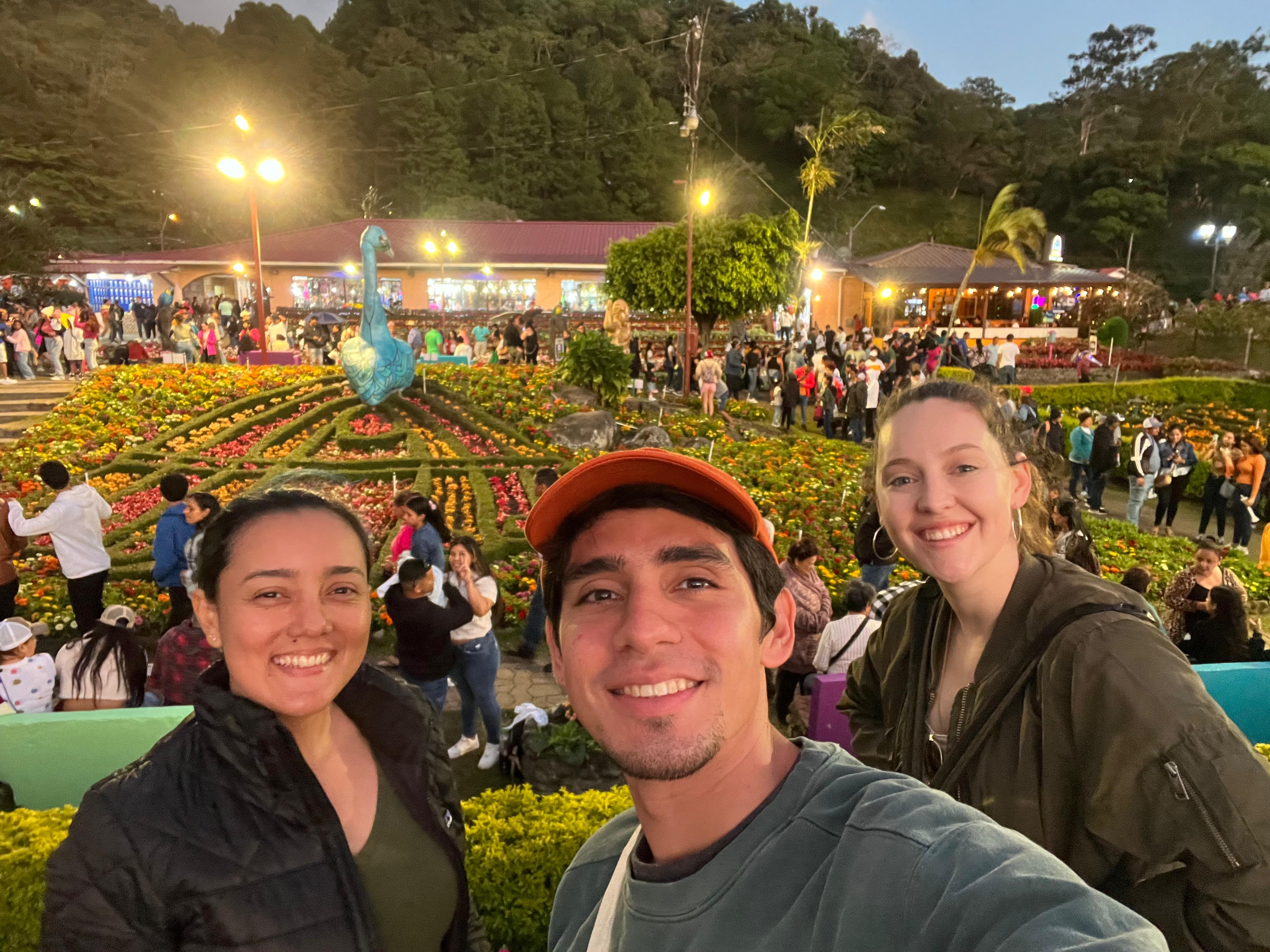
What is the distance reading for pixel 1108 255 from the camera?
4581 centimetres

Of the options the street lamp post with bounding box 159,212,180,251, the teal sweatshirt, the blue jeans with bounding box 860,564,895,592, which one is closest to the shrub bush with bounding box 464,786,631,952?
the teal sweatshirt

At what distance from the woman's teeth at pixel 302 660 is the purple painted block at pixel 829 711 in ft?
11.0

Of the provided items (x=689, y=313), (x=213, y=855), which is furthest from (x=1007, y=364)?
(x=213, y=855)

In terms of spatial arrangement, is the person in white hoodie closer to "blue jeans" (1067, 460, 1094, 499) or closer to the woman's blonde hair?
the woman's blonde hair

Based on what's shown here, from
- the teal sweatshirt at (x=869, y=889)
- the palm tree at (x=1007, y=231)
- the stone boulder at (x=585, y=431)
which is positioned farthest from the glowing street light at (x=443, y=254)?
the teal sweatshirt at (x=869, y=889)

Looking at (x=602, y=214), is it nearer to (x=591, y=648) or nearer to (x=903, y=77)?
(x=903, y=77)

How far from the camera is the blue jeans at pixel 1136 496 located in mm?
10414

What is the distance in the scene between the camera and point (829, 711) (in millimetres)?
4609

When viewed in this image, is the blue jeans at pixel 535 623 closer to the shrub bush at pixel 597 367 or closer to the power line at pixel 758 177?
the shrub bush at pixel 597 367

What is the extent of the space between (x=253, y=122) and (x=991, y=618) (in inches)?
622

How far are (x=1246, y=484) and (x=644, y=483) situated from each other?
11329 millimetres

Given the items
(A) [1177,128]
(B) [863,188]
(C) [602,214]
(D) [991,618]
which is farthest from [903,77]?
(D) [991,618]

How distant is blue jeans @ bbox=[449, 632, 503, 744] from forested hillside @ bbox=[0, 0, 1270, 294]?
87.7 ft

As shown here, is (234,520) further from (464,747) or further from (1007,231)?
(1007,231)
